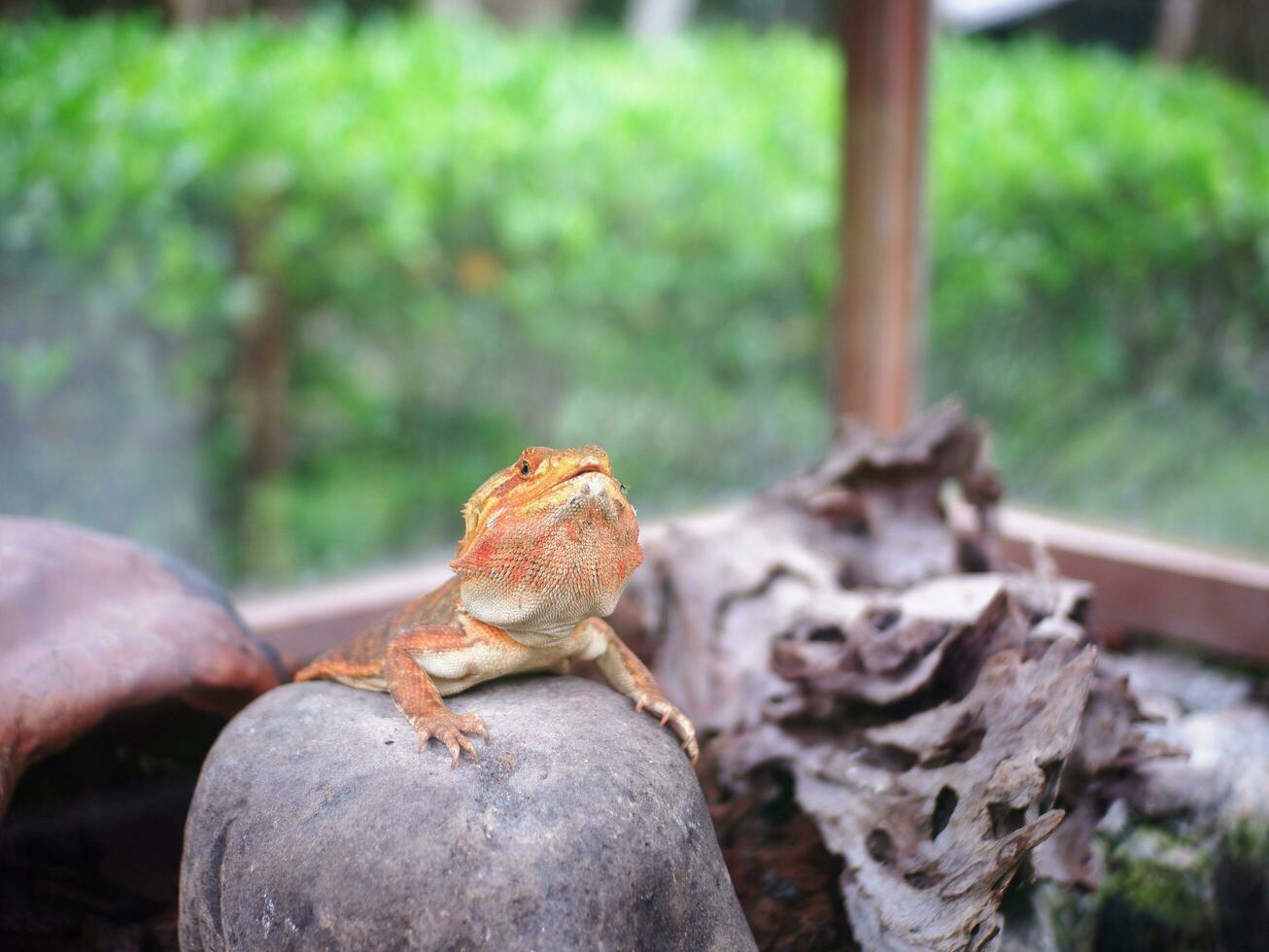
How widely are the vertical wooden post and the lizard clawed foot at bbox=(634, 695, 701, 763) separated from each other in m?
3.03

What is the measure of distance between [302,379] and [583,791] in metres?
3.27

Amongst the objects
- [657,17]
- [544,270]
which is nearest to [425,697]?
[544,270]

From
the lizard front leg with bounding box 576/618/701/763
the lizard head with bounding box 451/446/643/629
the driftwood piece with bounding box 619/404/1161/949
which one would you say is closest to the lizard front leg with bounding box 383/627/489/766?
the lizard head with bounding box 451/446/643/629

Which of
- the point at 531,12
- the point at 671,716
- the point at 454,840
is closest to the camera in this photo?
the point at 454,840

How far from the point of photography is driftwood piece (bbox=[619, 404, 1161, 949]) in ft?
6.23

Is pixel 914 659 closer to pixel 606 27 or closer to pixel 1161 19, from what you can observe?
pixel 1161 19

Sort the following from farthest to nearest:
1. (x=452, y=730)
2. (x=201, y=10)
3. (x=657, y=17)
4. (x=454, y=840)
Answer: (x=657, y=17) → (x=201, y=10) → (x=452, y=730) → (x=454, y=840)

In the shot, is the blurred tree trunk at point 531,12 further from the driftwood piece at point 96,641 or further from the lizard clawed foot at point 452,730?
the lizard clawed foot at point 452,730

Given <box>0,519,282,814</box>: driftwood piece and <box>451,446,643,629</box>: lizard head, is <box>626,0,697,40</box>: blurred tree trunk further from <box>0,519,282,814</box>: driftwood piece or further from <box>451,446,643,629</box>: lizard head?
<box>451,446,643,629</box>: lizard head

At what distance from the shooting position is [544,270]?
492 cm

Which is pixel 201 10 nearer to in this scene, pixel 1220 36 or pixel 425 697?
pixel 425 697

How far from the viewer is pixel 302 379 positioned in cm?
447

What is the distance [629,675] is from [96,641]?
41.6 inches

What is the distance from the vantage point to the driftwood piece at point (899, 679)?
1897mm
